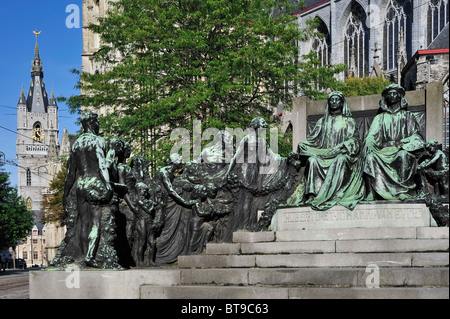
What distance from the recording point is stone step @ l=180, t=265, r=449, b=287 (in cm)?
948

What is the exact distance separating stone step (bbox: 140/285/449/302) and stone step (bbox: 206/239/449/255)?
1439 millimetres

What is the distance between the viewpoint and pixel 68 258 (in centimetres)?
1129

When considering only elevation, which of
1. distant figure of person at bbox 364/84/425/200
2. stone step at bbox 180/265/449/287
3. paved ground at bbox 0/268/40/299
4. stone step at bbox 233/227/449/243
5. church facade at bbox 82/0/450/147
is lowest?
paved ground at bbox 0/268/40/299

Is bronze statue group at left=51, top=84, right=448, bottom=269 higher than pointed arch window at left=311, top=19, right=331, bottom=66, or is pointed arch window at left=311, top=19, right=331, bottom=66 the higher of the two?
pointed arch window at left=311, top=19, right=331, bottom=66

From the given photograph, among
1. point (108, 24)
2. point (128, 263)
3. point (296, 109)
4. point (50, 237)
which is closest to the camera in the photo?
point (128, 263)

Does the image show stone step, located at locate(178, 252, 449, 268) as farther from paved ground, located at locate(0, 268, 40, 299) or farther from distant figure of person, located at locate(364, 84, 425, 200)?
paved ground, located at locate(0, 268, 40, 299)

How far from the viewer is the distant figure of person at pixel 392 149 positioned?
39.1 feet

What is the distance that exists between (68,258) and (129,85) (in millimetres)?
16593

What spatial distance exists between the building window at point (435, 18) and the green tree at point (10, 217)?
41743 mm

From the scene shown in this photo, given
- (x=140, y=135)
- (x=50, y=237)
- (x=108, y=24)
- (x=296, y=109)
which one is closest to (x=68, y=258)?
(x=296, y=109)

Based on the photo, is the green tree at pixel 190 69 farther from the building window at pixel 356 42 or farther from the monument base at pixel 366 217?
the building window at pixel 356 42

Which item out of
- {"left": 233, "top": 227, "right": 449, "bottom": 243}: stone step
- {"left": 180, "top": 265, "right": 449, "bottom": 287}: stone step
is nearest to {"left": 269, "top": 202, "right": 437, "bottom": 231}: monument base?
{"left": 233, "top": 227, "right": 449, "bottom": 243}: stone step

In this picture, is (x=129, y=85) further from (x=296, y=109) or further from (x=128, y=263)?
(x=128, y=263)
